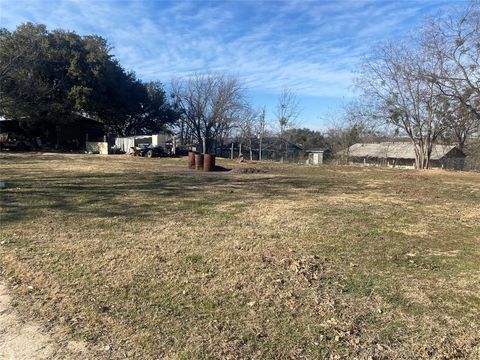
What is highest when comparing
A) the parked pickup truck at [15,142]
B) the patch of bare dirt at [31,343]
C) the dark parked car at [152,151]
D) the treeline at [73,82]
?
the treeline at [73,82]

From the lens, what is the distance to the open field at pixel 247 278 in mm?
2695

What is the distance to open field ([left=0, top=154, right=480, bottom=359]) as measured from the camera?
270cm

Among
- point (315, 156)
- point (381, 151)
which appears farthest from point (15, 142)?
point (381, 151)

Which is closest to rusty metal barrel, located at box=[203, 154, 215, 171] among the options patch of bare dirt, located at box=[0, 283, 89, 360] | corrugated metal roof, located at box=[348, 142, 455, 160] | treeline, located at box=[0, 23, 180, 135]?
patch of bare dirt, located at box=[0, 283, 89, 360]

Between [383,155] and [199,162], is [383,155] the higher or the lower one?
the higher one

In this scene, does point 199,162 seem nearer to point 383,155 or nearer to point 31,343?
point 31,343

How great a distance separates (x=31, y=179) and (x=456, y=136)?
29.9m

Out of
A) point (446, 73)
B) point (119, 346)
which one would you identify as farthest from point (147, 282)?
point (446, 73)

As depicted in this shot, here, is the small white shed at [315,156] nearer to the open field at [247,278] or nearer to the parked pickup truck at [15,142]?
the parked pickup truck at [15,142]

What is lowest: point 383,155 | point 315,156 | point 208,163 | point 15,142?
point 208,163

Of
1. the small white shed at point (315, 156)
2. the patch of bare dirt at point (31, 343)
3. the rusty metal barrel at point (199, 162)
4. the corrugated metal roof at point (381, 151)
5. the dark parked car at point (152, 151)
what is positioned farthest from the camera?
the small white shed at point (315, 156)

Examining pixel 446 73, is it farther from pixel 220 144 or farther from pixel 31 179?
pixel 220 144

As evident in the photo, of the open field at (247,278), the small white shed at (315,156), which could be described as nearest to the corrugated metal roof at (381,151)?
the small white shed at (315,156)

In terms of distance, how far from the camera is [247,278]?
147 inches
